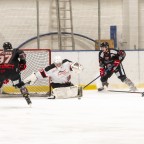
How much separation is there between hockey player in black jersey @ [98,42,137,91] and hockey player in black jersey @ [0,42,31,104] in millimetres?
3123

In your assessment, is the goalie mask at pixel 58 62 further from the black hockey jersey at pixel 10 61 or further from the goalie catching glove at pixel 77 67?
the black hockey jersey at pixel 10 61

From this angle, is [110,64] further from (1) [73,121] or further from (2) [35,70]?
(1) [73,121]

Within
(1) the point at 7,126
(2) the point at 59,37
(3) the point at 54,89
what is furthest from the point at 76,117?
(2) the point at 59,37

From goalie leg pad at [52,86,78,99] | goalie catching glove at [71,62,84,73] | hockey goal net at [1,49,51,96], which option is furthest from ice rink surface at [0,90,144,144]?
hockey goal net at [1,49,51,96]

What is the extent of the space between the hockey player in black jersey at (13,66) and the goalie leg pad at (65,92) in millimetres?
1332

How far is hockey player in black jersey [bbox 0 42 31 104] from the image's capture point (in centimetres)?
711

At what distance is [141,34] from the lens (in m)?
13.1

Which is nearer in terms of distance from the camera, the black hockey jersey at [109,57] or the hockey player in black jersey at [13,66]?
the hockey player in black jersey at [13,66]

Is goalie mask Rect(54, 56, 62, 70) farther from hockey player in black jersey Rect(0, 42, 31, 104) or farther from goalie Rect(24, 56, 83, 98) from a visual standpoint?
hockey player in black jersey Rect(0, 42, 31, 104)

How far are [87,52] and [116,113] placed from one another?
4.55 meters

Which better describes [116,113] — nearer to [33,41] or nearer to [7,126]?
[7,126]

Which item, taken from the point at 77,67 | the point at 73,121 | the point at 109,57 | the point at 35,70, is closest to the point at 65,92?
the point at 77,67

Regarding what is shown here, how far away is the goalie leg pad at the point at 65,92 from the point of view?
8477 millimetres

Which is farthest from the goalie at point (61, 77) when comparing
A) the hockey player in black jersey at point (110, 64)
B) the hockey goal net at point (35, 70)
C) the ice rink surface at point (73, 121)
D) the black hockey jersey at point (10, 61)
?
the hockey player in black jersey at point (110, 64)
